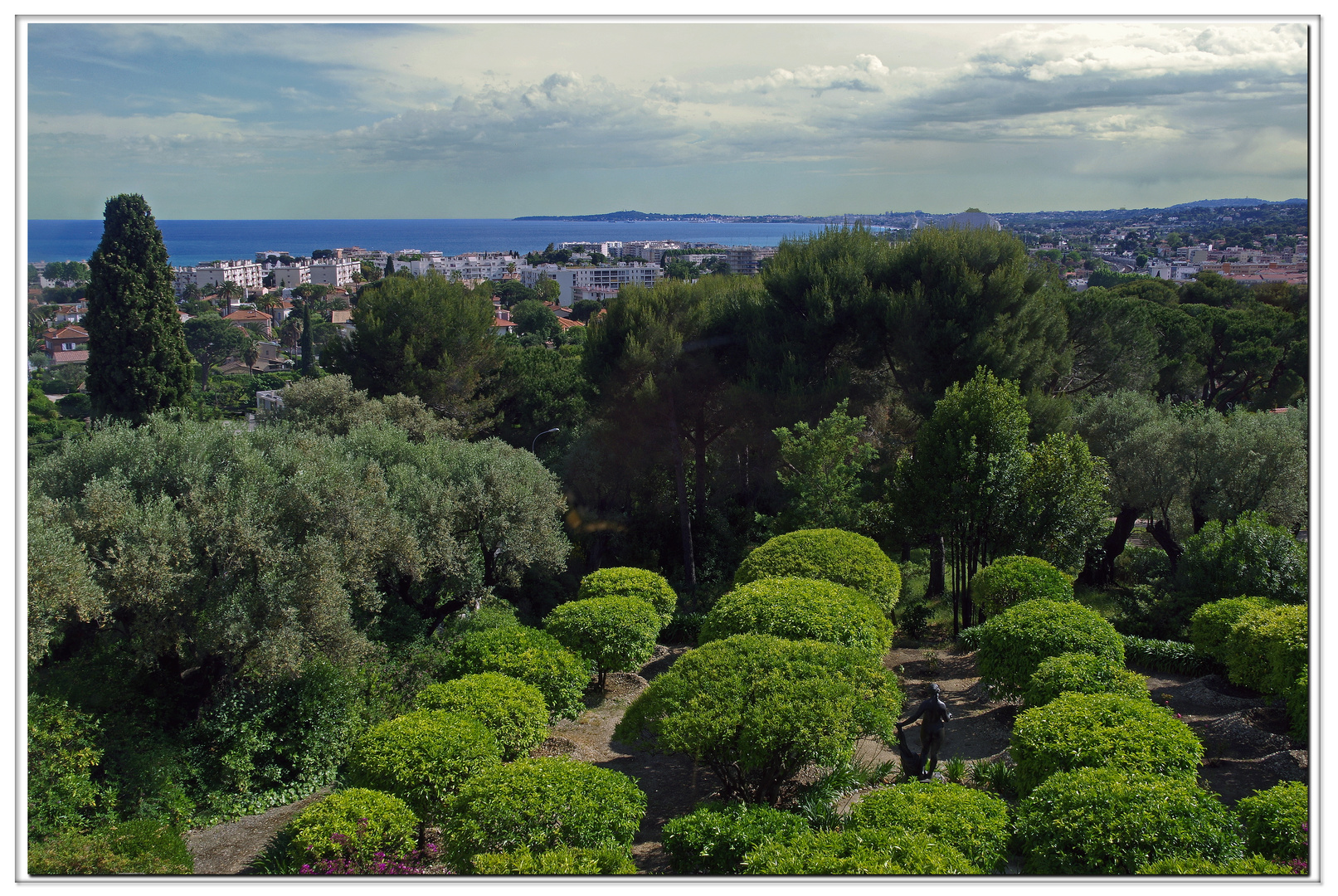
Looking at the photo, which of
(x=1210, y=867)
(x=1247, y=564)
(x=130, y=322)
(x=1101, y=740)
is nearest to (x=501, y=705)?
(x=1101, y=740)

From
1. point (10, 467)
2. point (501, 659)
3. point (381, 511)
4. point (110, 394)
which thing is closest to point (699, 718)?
point (501, 659)

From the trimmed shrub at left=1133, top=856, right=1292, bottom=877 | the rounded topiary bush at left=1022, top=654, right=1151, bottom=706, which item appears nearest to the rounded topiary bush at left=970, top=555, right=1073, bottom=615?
the rounded topiary bush at left=1022, top=654, right=1151, bottom=706

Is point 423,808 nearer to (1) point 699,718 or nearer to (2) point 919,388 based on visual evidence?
(1) point 699,718

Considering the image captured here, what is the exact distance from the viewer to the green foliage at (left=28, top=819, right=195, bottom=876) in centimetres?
637

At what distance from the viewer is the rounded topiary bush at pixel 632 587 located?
45.6 ft

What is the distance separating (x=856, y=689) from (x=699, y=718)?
178cm

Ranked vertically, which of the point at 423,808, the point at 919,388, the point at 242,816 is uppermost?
the point at 919,388

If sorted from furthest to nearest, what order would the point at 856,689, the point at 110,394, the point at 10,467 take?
the point at 110,394
the point at 856,689
the point at 10,467

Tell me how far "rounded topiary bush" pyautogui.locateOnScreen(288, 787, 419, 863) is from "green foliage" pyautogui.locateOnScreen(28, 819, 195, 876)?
103cm

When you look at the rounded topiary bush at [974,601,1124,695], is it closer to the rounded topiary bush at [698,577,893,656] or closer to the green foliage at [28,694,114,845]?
the rounded topiary bush at [698,577,893,656]

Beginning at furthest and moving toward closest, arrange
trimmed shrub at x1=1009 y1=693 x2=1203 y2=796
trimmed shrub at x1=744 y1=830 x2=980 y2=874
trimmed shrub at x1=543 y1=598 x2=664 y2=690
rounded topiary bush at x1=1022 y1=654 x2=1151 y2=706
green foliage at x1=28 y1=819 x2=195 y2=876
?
1. trimmed shrub at x1=543 y1=598 x2=664 y2=690
2. rounded topiary bush at x1=1022 y1=654 x2=1151 y2=706
3. trimmed shrub at x1=1009 y1=693 x2=1203 y2=796
4. green foliage at x1=28 y1=819 x2=195 y2=876
5. trimmed shrub at x1=744 y1=830 x2=980 y2=874

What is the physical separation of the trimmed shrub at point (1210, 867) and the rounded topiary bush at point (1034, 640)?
443 centimetres

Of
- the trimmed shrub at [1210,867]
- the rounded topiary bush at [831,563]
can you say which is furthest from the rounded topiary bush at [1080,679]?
the trimmed shrub at [1210,867]

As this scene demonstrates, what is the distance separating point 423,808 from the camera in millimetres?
8102
